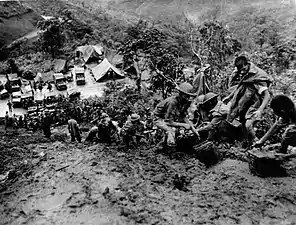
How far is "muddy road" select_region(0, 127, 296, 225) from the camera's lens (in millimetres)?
4117

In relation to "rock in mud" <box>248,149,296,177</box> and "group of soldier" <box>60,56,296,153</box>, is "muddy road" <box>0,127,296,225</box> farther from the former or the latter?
"group of soldier" <box>60,56,296,153</box>

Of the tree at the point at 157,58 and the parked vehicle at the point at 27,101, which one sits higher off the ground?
the tree at the point at 157,58

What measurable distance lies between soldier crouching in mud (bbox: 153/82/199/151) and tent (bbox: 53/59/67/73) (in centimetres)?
2767

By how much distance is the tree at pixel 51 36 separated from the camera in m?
34.7

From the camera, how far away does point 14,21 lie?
43594 mm

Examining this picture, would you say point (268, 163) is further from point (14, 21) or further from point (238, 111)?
point (14, 21)

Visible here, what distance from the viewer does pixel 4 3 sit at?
44.6m

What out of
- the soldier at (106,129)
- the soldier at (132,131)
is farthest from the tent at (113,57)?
the soldier at (132,131)

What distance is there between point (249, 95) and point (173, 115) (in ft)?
4.59

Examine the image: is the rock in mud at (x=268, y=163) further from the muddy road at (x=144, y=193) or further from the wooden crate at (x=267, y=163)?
the muddy road at (x=144, y=193)

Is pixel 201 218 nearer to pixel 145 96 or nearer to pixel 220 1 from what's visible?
pixel 145 96

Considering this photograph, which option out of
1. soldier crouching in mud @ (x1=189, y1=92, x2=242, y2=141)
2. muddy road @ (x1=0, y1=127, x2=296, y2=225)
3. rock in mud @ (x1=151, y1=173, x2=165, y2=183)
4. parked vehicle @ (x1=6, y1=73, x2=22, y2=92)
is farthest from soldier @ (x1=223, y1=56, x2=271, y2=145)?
parked vehicle @ (x1=6, y1=73, x2=22, y2=92)

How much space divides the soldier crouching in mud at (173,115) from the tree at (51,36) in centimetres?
3164

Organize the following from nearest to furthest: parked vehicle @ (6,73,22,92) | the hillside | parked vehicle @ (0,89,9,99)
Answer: parked vehicle @ (0,89,9,99)
parked vehicle @ (6,73,22,92)
the hillside
